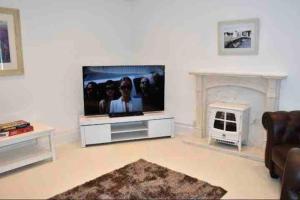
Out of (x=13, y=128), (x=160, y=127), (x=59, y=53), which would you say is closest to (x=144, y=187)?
(x=160, y=127)

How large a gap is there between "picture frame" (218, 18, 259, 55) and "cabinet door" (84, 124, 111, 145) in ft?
6.88

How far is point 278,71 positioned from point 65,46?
10.1 ft

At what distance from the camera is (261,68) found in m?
3.60

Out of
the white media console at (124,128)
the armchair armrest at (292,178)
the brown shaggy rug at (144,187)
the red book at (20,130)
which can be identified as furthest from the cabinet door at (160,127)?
the armchair armrest at (292,178)

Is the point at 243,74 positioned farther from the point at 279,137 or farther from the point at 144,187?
the point at 144,187

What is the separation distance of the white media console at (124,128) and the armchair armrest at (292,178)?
236 cm

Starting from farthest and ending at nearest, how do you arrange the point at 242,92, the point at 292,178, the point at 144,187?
the point at 242,92
the point at 144,187
the point at 292,178

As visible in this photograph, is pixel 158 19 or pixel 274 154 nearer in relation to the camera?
pixel 274 154

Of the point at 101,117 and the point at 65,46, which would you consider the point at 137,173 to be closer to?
the point at 101,117

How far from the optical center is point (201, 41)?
409cm

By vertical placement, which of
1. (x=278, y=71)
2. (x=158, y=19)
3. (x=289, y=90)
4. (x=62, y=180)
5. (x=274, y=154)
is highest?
(x=158, y=19)

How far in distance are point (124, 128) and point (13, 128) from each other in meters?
1.67

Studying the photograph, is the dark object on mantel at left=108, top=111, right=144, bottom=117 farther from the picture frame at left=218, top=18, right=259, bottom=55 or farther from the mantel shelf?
the picture frame at left=218, top=18, right=259, bottom=55

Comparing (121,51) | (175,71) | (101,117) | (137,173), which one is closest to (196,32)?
(175,71)
